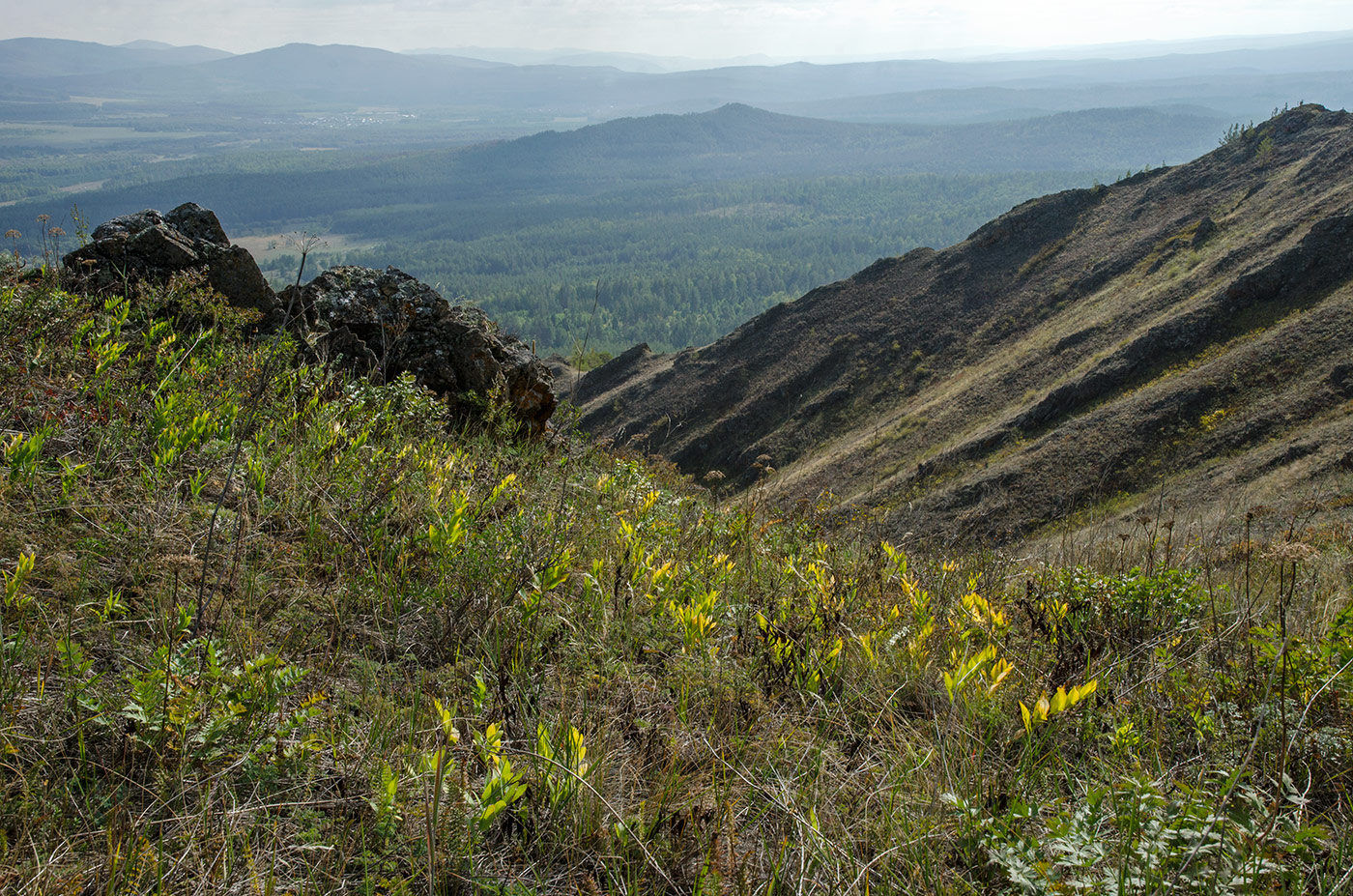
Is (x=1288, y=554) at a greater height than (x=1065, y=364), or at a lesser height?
greater

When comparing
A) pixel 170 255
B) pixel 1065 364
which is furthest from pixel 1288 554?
pixel 1065 364

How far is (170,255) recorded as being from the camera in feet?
22.8

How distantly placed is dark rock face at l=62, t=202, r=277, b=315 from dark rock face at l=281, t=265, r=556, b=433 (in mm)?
433

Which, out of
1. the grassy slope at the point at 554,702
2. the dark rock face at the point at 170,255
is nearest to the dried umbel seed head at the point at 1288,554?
the grassy slope at the point at 554,702

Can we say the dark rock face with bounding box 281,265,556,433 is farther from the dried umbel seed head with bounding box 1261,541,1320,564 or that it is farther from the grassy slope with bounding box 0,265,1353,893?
the dried umbel seed head with bounding box 1261,541,1320,564

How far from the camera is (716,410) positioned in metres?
37.1

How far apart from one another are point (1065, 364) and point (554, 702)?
29.3 meters

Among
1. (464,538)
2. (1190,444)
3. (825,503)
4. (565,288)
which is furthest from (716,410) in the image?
(565,288)

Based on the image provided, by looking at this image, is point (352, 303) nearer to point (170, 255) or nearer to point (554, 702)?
point (170, 255)

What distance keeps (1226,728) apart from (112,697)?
299cm

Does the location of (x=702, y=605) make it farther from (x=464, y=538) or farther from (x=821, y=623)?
(x=464, y=538)

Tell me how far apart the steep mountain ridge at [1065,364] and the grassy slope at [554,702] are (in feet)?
26.9

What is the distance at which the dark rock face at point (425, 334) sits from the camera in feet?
23.7

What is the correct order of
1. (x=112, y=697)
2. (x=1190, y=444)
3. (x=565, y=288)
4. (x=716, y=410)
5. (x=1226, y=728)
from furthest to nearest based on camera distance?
(x=565, y=288), (x=716, y=410), (x=1190, y=444), (x=1226, y=728), (x=112, y=697)
